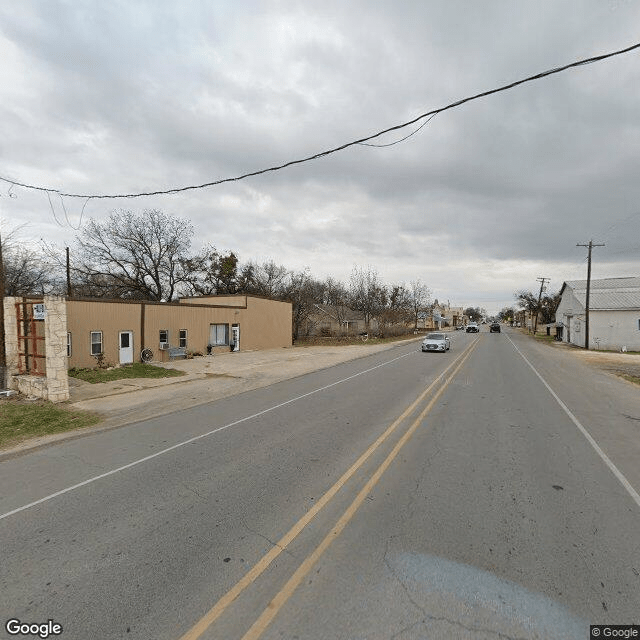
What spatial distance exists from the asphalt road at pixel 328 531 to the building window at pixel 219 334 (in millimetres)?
19670

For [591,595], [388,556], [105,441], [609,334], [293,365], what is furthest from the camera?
[609,334]

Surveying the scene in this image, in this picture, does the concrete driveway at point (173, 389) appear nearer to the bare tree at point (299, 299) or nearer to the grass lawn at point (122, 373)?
the grass lawn at point (122, 373)

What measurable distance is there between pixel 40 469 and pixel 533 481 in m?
7.75

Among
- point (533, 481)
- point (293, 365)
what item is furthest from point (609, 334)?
point (533, 481)

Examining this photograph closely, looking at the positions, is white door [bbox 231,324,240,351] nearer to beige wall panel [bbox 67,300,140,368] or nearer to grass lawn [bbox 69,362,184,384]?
beige wall panel [bbox 67,300,140,368]

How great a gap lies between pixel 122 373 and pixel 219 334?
37.1 ft

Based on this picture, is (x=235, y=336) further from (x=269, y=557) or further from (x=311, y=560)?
(x=311, y=560)

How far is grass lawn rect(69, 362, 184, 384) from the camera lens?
51.9ft

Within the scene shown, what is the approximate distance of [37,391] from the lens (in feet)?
37.9

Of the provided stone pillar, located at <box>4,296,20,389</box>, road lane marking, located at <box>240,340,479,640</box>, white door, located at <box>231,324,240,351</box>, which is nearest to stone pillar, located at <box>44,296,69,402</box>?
stone pillar, located at <box>4,296,20,389</box>

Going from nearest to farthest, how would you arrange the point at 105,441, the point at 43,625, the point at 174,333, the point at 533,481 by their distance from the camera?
the point at 43,625, the point at 533,481, the point at 105,441, the point at 174,333

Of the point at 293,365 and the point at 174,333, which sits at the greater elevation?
the point at 174,333

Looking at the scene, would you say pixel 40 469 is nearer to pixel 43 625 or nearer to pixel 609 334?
pixel 43 625

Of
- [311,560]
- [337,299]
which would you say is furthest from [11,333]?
[337,299]
